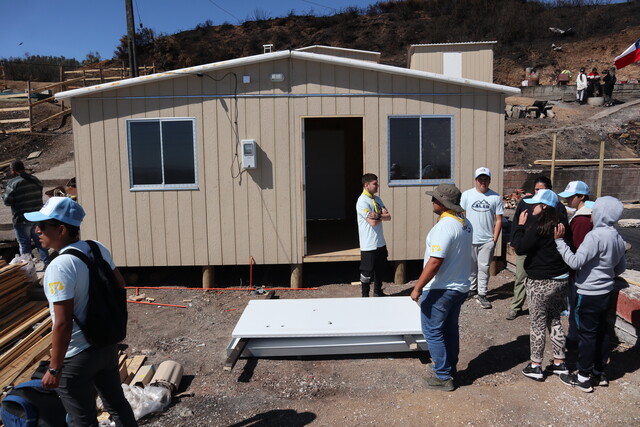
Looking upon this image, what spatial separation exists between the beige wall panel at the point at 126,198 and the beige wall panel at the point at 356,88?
3137mm

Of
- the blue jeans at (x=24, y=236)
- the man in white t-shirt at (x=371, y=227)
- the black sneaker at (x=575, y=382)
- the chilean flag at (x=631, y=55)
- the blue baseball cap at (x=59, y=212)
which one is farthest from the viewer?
the chilean flag at (x=631, y=55)

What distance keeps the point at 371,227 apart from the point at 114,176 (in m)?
3.85

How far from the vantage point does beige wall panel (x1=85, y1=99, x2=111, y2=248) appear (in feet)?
23.5

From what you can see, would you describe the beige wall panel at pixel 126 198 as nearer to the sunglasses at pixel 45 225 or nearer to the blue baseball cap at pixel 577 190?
the sunglasses at pixel 45 225

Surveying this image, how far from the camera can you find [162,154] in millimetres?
7230

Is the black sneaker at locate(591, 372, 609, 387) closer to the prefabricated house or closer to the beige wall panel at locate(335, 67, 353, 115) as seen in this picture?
the prefabricated house

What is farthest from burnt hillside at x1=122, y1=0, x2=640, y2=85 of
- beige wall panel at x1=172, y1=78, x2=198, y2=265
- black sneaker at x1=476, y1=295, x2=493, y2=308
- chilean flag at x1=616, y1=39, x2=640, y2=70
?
black sneaker at x1=476, y1=295, x2=493, y2=308

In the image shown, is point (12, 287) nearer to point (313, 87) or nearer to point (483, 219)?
point (313, 87)

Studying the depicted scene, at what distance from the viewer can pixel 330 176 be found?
36.9 ft

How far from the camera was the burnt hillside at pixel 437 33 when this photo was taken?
102ft

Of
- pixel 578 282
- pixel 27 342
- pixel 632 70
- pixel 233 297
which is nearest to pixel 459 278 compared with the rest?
pixel 578 282

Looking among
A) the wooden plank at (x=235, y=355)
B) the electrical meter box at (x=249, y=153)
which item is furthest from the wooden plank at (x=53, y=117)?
the wooden plank at (x=235, y=355)

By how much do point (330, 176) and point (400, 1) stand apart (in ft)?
111

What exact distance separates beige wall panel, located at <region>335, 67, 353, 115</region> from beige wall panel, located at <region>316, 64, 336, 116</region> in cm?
6
